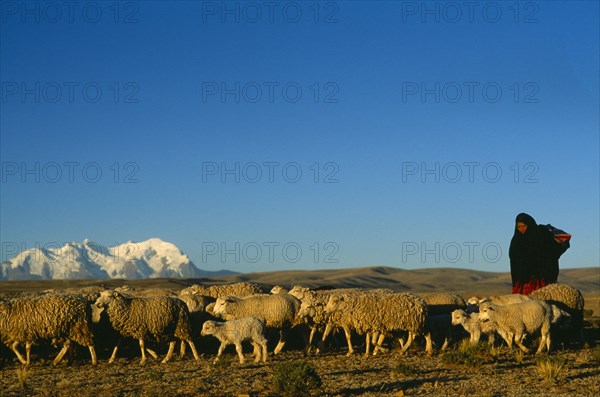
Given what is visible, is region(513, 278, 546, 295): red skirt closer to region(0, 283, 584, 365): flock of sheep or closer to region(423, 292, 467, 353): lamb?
region(423, 292, 467, 353): lamb

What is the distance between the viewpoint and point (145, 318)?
15297 mm

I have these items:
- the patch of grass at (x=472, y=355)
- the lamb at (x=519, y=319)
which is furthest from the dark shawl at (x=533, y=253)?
the patch of grass at (x=472, y=355)

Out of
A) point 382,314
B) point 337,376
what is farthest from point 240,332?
point 382,314

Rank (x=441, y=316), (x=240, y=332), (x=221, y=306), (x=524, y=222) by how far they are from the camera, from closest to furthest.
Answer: (x=240, y=332) < (x=221, y=306) < (x=441, y=316) < (x=524, y=222)

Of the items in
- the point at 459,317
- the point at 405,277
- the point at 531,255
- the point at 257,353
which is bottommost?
the point at 405,277

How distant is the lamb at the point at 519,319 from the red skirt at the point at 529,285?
16.1 ft

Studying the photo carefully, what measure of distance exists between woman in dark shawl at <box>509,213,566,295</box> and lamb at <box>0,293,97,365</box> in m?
11.9

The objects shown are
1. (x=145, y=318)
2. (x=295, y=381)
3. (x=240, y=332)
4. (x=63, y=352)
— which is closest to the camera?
(x=295, y=381)

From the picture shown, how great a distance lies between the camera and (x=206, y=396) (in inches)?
426

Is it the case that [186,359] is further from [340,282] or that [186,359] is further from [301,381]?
[340,282]

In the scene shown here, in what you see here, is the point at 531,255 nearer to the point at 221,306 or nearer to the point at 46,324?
the point at 221,306

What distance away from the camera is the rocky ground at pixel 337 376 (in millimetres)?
11406

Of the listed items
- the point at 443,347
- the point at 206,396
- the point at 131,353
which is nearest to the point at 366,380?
the point at 206,396

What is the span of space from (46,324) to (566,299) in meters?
12.3
